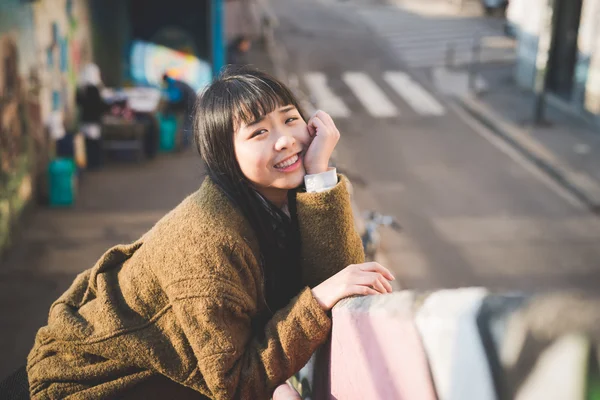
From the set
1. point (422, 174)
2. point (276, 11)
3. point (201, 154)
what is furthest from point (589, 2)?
point (276, 11)

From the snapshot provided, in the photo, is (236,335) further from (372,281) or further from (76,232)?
(76,232)

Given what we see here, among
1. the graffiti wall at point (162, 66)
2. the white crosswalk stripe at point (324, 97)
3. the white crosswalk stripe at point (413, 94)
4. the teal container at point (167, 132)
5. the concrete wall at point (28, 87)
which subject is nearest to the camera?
the concrete wall at point (28, 87)

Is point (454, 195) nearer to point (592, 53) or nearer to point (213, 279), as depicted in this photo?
point (592, 53)

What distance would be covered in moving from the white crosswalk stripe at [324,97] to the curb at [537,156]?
2.64 meters

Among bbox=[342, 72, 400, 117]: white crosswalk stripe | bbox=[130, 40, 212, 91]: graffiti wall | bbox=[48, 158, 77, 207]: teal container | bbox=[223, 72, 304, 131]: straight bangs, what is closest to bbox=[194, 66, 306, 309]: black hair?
bbox=[223, 72, 304, 131]: straight bangs

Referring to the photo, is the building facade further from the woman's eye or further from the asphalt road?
the woman's eye

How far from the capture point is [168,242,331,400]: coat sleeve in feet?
5.80

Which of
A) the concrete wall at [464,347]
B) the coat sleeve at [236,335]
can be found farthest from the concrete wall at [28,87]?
the concrete wall at [464,347]

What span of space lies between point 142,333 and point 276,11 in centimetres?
2693

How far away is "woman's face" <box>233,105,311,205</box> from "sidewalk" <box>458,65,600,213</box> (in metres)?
8.47

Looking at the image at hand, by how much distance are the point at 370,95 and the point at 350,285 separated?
14538mm

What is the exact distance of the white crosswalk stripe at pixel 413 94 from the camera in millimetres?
14727

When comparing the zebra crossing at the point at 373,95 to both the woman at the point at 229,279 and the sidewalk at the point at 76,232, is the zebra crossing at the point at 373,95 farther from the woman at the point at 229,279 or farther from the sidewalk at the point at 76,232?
the woman at the point at 229,279

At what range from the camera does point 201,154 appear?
2.07 meters
